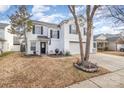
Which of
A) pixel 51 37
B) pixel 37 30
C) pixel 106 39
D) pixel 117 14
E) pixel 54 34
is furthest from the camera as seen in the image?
pixel 106 39

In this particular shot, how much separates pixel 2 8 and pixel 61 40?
5170 mm

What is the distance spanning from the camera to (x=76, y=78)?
15.7 ft

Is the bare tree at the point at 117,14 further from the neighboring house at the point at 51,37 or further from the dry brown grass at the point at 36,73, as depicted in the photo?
the neighboring house at the point at 51,37

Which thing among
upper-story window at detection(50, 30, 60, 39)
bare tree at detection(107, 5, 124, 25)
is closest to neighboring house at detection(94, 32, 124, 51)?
upper-story window at detection(50, 30, 60, 39)

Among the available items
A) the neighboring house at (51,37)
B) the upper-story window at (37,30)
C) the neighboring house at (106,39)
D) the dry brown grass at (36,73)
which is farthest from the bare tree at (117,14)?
the upper-story window at (37,30)

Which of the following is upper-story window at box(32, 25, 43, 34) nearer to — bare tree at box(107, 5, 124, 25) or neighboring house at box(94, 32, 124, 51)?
neighboring house at box(94, 32, 124, 51)

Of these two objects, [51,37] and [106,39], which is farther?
[106,39]

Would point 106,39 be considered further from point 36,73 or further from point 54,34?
point 36,73

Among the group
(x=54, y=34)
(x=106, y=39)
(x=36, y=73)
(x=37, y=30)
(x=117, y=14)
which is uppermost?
(x=117, y=14)

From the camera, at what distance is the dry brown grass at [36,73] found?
4.36 meters

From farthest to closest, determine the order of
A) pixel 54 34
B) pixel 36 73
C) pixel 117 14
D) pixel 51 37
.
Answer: pixel 54 34 → pixel 51 37 → pixel 117 14 → pixel 36 73

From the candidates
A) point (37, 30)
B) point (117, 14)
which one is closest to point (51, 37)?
point (37, 30)

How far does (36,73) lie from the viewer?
4.97 metres
